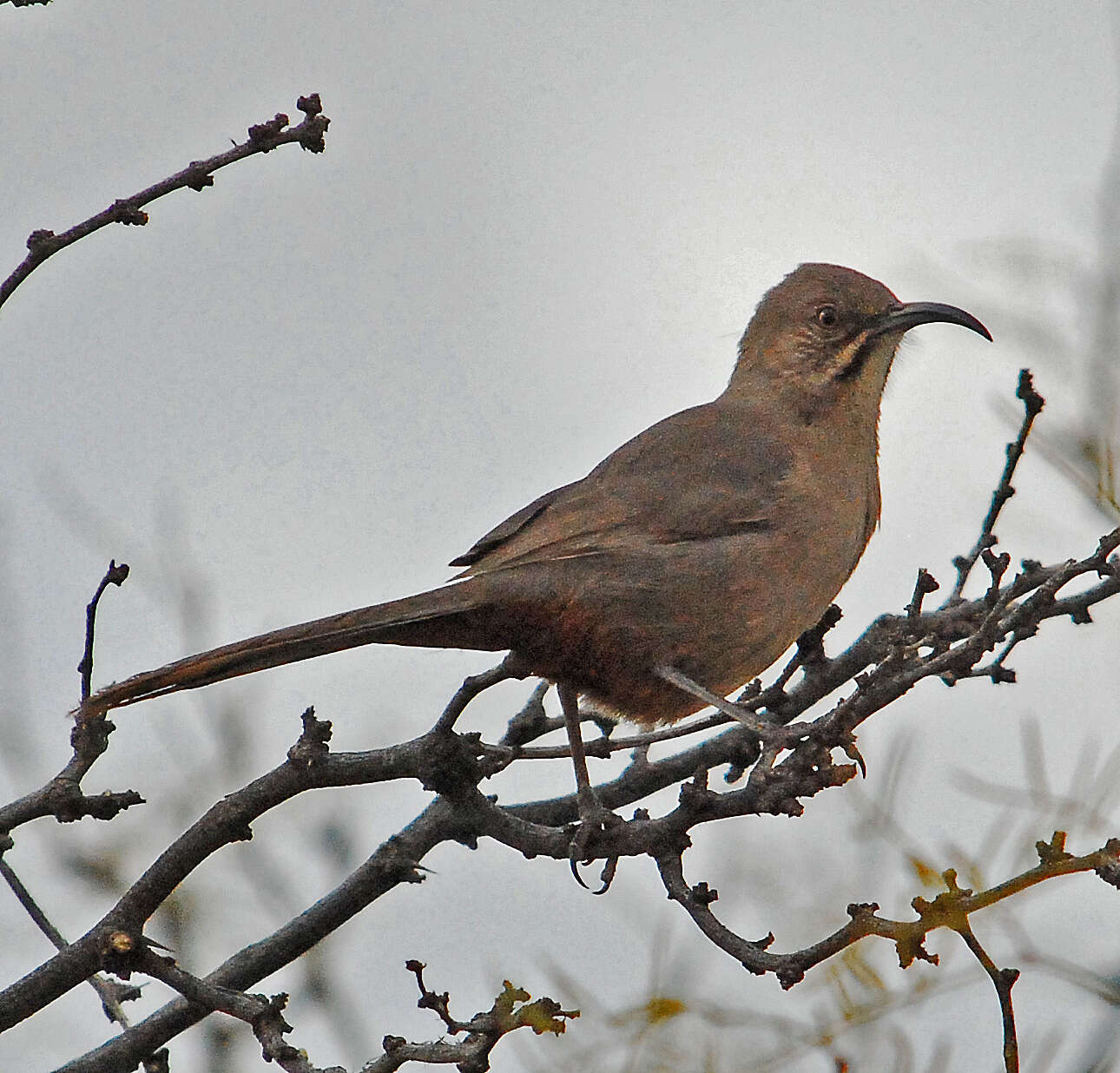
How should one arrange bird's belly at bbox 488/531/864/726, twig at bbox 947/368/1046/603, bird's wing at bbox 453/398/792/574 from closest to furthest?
twig at bbox 947/368/1046/603
bird's belly at bbox 488/531/864/726
bird's wing at bbox 453/398/792/574

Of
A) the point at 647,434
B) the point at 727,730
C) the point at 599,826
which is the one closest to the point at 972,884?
the point at 599,826

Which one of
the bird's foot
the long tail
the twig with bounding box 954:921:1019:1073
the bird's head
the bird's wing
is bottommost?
the twig with bounding box 954:921:1019:1073

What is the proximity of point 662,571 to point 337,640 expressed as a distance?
1171 mm

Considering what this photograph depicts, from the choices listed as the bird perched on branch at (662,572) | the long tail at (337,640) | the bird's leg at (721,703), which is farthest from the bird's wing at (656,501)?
the bird's leg at (721,703)

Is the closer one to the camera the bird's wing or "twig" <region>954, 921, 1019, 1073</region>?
"twig" <region>954, 921, 1019, 1073</region>

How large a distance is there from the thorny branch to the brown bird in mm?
432

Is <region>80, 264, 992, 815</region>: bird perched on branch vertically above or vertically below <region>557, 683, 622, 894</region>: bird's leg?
above

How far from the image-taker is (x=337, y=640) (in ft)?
14.7

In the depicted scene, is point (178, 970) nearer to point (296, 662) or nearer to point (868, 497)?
point (296, 662)

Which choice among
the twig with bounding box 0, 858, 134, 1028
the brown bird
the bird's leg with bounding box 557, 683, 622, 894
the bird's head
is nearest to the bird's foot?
the bird's leg with bounding box 557, 683, 622, 894

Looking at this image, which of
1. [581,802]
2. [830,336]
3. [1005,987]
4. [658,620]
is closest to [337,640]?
[581,802]

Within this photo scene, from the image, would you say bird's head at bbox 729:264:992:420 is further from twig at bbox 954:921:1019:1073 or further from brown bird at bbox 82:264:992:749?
twig at bbox 954:921:1019:1073

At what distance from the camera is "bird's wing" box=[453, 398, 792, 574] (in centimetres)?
521

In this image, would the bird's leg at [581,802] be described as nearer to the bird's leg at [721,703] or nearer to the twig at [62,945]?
the bird's leg at [721,703]
